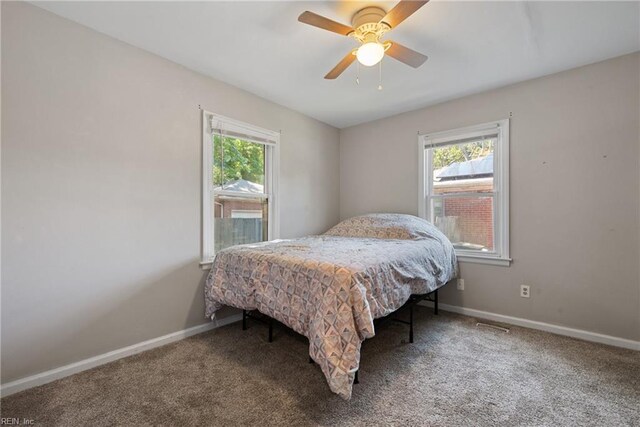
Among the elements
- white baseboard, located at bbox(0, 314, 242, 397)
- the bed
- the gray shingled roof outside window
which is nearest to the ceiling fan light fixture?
the bed

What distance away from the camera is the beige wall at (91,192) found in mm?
1707

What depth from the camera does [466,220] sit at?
3.14 metres

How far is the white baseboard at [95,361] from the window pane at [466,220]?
8.74 ft

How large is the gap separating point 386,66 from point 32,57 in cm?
250

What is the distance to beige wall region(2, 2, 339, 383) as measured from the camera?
5.60 ft

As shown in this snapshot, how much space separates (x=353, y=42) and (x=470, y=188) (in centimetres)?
198

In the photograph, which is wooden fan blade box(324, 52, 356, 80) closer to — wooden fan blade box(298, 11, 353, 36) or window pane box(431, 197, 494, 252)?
wooden fan blade box(298, 11, 353, 36)

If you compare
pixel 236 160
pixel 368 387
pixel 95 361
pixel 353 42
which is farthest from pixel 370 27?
pixel 95 361

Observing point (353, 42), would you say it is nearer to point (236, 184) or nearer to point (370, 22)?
point (370, 22)

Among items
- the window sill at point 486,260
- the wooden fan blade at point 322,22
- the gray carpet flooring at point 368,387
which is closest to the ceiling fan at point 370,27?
the wooden fan blade at point 322,22

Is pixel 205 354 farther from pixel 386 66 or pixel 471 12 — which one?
pixel 471 12

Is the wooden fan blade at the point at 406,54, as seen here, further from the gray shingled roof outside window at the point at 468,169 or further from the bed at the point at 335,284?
the gray shingled roof outside window at the point at 468,169

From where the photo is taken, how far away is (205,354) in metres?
2.18

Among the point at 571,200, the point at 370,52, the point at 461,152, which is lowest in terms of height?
the point at 571,200
